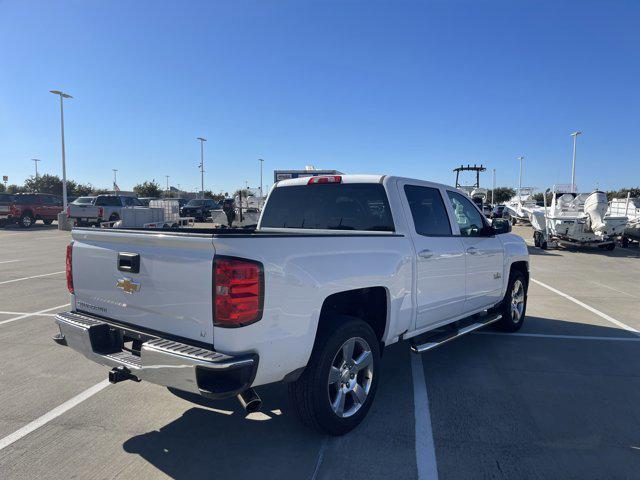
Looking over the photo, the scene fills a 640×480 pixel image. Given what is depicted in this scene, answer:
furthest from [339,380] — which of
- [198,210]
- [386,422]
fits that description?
[198,210]

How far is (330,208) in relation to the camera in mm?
4566

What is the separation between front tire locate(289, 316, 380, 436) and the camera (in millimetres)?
3150

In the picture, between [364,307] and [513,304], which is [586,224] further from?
[364,307]

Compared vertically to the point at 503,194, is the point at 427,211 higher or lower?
lower

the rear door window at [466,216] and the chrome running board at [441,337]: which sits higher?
the rear door window at [466,216]

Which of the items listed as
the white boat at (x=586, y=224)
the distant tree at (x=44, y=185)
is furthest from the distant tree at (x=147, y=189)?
the white boat at (x=586, y=224)

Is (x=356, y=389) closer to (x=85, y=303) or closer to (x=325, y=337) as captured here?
(x=325, y=337)

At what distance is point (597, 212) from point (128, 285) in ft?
58.8

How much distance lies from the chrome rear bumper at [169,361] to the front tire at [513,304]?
4.38 metres

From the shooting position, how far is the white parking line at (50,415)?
332 centimetres

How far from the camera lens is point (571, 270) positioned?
496 inches

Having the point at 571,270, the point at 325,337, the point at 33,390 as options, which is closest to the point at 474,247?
the point at 325,337

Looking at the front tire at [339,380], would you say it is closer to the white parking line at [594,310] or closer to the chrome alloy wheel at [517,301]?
the chrome alloy wheel at [517,301]

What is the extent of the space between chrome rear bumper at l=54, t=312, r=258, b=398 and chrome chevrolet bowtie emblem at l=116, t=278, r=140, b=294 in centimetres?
28
